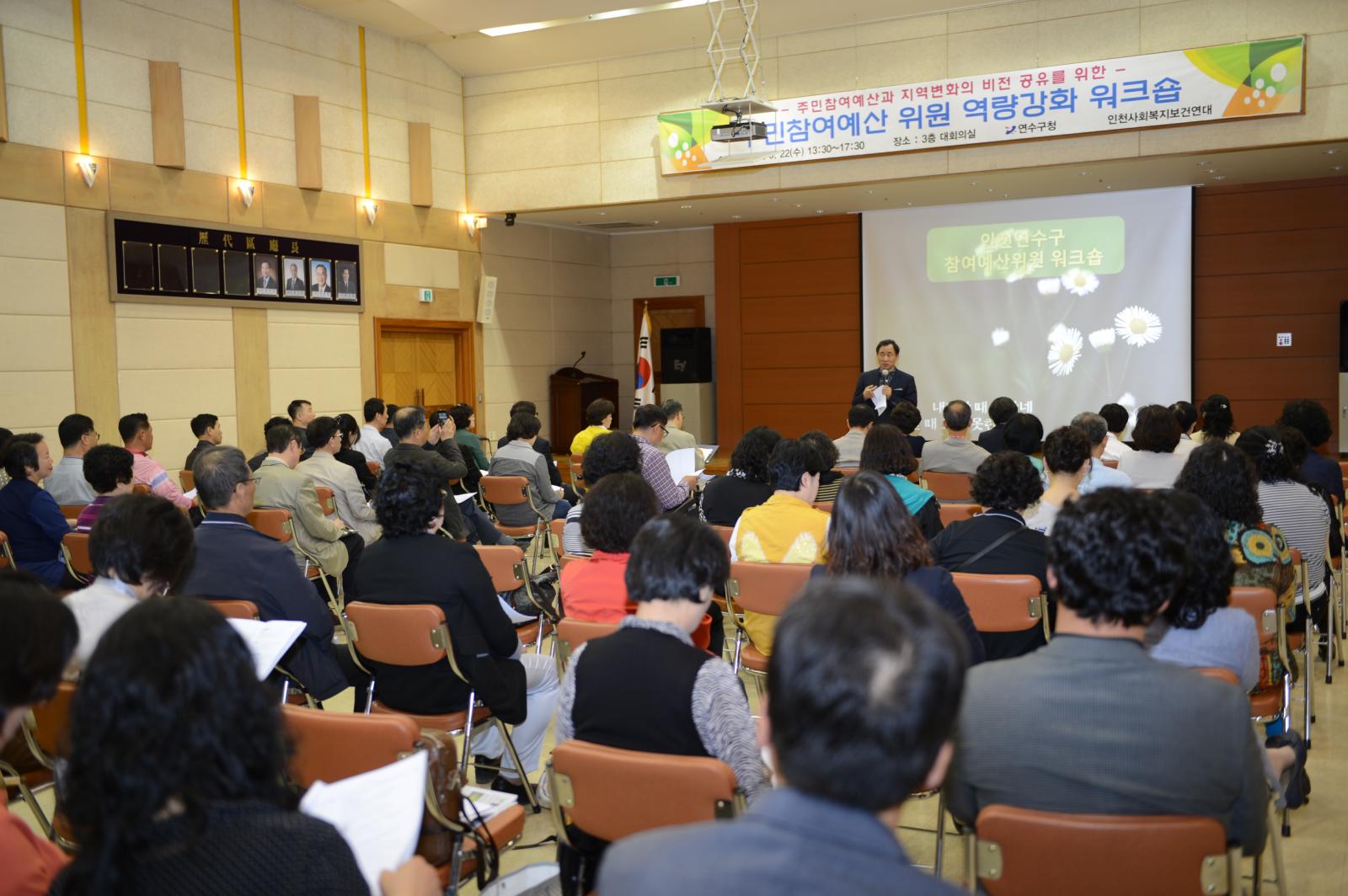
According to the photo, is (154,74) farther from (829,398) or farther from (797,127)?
(829,398)

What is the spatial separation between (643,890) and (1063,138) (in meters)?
10.2

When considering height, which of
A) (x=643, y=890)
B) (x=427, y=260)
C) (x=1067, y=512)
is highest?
(x=427, y=260)

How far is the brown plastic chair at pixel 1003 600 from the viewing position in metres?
3.34

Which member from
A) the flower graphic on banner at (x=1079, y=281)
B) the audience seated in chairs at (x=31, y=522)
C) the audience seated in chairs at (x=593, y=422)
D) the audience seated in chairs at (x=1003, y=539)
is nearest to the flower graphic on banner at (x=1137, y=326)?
the flower graphic on banner at (x=1079, y=281)

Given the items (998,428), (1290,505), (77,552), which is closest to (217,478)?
(77,552)

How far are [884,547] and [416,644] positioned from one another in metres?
1.45

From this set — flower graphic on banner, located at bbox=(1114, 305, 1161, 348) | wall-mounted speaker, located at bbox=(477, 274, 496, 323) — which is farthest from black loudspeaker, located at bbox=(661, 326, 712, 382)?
flower graphic on banner, located at bbox=(1114, 305, 1161, 348)

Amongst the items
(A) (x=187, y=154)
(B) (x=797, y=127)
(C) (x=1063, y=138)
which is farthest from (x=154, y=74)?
(C) (x=1063, y=138)

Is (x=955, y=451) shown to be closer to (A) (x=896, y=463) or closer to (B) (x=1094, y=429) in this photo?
(B) (x=1094, y=429)

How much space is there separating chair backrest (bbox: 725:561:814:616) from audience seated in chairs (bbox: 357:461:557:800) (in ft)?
2.99

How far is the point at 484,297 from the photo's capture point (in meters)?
13.1

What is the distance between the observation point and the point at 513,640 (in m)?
3.30

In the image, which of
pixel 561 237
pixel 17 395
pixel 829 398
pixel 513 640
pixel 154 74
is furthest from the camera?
pixel 561 237

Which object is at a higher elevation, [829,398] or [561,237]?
[561,237]
